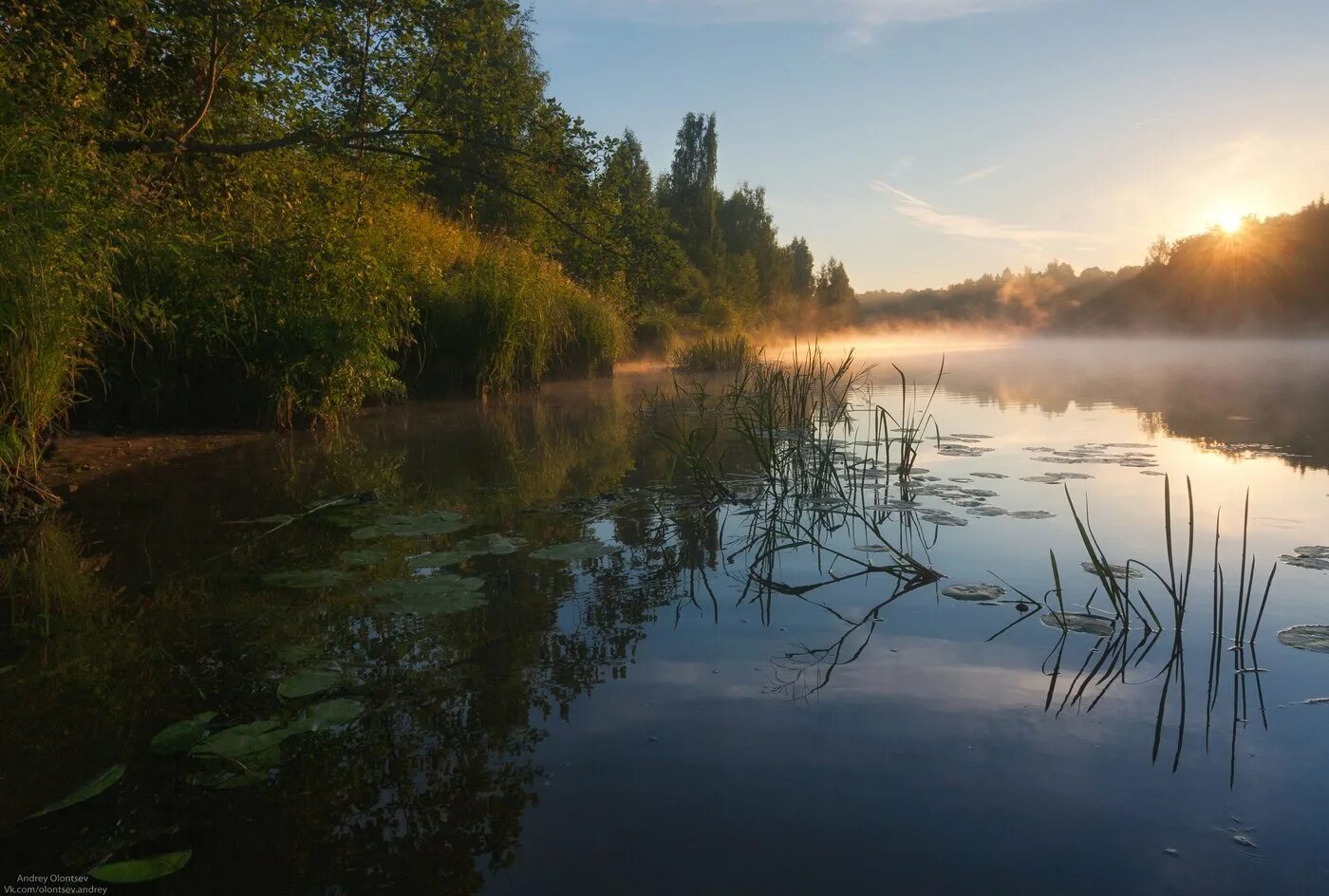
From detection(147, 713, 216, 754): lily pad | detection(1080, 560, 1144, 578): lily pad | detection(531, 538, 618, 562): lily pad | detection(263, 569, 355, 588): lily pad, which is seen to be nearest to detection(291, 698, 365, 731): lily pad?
detection(147, 713, 216, 754): lily pad

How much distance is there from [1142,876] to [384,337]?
731cm

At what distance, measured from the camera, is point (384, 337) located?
7.66 metres

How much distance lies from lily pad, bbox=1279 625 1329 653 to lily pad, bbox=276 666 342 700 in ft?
9.87

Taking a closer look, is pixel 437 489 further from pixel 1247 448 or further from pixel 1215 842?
pixel 1247 448

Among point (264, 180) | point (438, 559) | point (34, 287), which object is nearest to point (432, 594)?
point (438, 559)

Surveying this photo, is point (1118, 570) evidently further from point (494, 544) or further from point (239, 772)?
point (239, 772)

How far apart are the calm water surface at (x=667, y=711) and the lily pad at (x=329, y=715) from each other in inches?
1.5

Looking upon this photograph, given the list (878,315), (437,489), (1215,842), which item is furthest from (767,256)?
Answer: (1215,842)

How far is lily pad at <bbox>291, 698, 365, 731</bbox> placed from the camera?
2.11 m

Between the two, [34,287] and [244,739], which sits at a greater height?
[34,287]

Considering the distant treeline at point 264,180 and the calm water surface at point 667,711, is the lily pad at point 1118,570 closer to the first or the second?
the calm water surface at point 667,711

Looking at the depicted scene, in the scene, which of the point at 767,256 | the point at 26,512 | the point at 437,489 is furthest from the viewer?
the point at 767,256

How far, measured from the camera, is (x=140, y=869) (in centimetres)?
155

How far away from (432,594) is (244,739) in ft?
3.62
